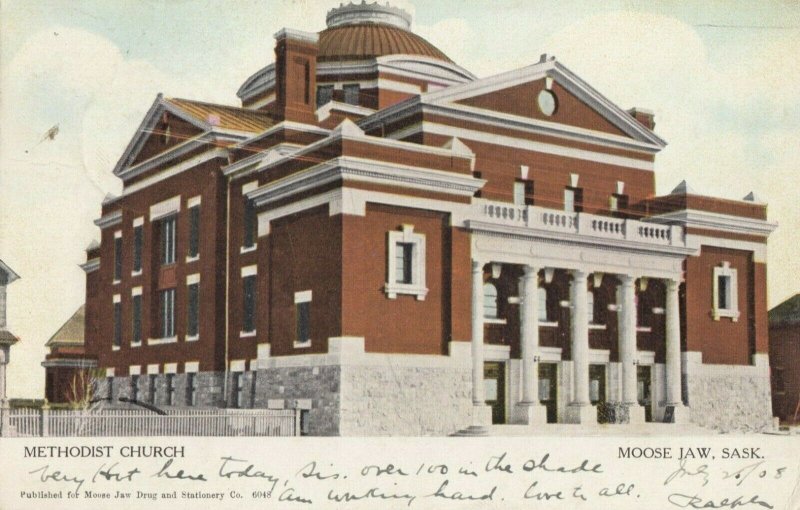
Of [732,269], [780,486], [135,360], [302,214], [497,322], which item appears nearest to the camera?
[780,486]

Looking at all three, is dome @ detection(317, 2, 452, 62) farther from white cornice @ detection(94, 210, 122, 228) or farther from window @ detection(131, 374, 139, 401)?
window @ detection(131, 374, 139, 401)

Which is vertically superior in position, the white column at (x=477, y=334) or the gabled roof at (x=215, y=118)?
the gabled roof at (x=215, y=118)

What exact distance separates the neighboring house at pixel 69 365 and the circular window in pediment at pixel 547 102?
1476 cm

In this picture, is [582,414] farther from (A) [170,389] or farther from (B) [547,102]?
(A) [170,389]

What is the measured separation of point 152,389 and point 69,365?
360 centimetres

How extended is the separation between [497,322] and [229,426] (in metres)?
8.60

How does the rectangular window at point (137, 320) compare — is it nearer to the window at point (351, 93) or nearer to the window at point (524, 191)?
the window at point (351, 93)

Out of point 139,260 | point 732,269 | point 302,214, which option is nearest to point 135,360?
point 139,260

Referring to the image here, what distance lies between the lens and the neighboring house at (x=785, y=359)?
103ft

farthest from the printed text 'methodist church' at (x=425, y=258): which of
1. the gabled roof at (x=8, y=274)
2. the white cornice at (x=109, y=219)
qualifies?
the gabled roof at (x=8, y=274)

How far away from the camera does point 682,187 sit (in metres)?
35.5

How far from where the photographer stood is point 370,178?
28.7 m

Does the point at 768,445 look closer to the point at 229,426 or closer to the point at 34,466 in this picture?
the point at 229,426

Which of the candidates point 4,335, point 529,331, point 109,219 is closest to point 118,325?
point 109,219
